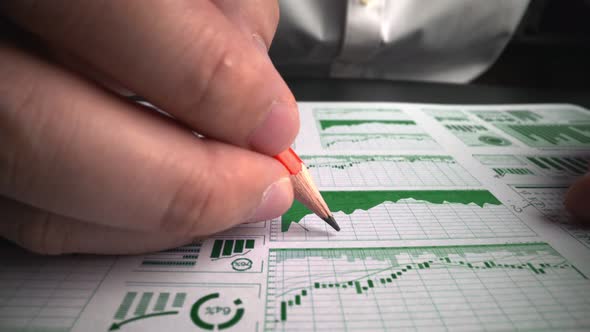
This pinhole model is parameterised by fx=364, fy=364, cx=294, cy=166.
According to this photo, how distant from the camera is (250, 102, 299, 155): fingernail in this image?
0.28 meters

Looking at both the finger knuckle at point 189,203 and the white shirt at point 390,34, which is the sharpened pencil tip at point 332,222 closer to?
the finger knuckle at point 189,203

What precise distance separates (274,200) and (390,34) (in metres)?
0.72

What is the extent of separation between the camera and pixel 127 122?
0.24 meters

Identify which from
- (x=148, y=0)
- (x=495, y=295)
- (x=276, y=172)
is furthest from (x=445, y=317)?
(x=148, y=0)

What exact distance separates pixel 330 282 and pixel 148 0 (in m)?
0.24

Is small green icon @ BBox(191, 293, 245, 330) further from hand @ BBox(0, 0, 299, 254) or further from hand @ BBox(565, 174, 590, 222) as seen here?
hand @ BBox(565, 174, 590, 222)

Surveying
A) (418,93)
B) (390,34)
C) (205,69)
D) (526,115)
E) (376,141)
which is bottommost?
(205,69)

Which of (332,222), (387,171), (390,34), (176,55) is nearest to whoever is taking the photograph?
(176,55)

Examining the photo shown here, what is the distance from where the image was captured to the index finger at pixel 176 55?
222 millimetres

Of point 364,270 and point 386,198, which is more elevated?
point 386,198

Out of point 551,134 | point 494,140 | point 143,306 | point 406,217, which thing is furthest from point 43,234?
point 551,134

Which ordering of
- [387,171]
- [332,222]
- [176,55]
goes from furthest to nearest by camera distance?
[387,171] → [332,222] → [176,55]

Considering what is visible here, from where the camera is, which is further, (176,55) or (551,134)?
(551,134)

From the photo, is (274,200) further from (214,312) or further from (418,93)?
(418,93)
